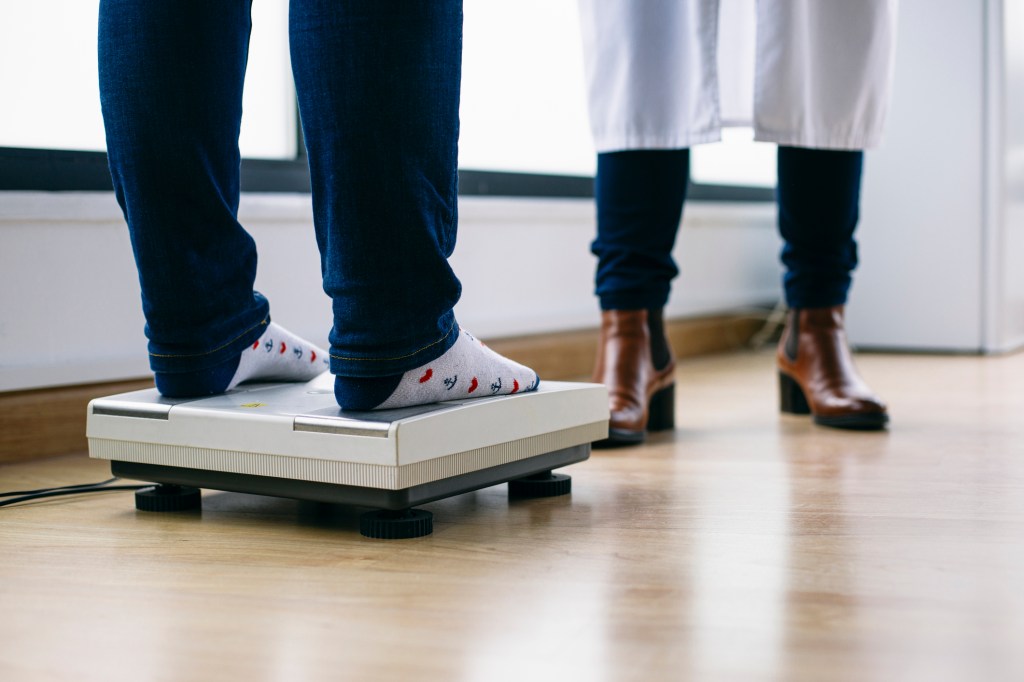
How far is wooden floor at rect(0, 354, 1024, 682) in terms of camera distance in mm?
685

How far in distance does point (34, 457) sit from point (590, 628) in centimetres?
95

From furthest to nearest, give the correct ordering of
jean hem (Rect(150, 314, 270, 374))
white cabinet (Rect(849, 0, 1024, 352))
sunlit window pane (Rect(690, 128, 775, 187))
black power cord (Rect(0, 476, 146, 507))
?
sunlit window pane (Rect(690, 128, 775, 187)) < white cabinet (Rect(849, 0, 1024, 352)) < black power cord (Rect(0, 476, 146, 507)) < jean hem (Rect(150, 314, 270, 374))

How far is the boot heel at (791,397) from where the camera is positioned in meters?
1.71

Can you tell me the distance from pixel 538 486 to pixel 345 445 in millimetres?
262

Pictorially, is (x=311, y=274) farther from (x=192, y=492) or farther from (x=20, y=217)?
(x=192, y=492)

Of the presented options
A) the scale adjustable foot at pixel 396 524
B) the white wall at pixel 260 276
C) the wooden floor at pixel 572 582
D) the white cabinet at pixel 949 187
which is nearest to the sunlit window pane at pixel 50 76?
the white wall at pixel 260 276

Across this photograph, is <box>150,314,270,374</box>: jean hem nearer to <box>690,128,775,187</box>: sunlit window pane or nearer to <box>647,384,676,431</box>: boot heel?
<box>647,384,676,431</box>: boot heel

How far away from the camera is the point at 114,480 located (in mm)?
1285

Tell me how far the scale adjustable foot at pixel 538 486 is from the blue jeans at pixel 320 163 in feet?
0.71

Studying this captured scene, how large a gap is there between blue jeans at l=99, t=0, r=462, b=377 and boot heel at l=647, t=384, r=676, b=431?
0.63 metres

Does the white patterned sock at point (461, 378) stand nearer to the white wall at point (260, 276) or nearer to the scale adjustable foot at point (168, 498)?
the scale adjustable foot at point (168, 498)

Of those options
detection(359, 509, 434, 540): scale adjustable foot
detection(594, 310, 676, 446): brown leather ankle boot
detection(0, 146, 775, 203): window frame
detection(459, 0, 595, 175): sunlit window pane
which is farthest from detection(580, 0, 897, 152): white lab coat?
detection(459, 0, 595, 175): sunlit window pane

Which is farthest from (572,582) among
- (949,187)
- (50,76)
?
(949,187)

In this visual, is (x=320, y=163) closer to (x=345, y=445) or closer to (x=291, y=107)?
(x=345, y=445)
